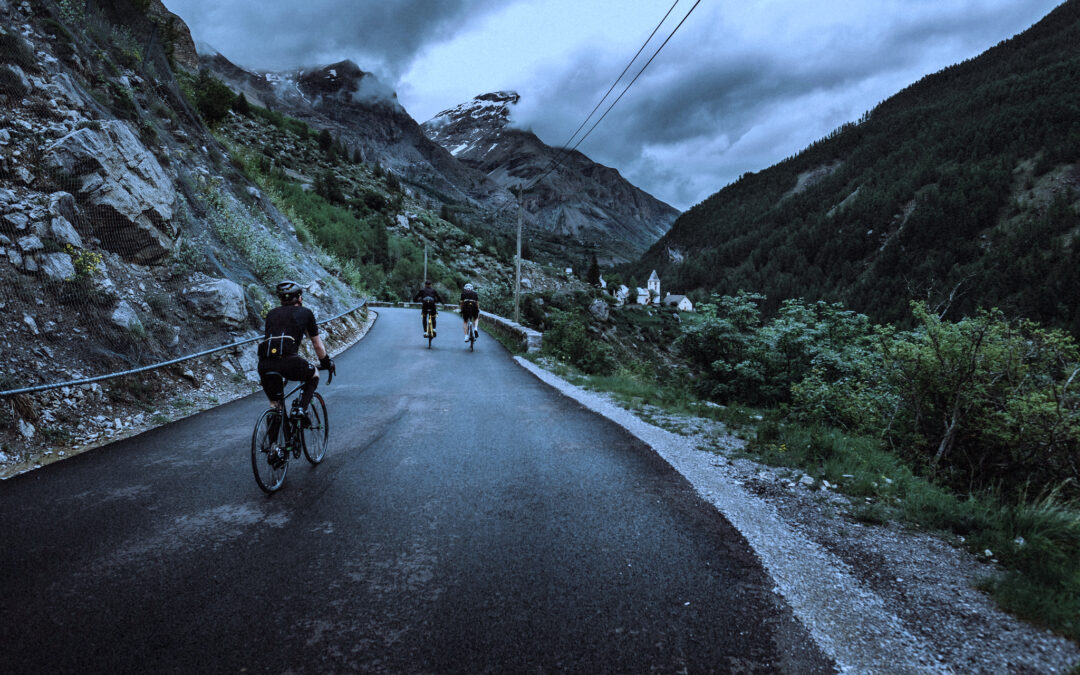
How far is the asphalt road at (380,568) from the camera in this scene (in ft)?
7.76

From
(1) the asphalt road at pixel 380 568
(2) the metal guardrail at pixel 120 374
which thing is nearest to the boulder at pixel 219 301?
(2) the metal guardrail at pixel 120 374

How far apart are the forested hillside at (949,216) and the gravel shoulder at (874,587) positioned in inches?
4410

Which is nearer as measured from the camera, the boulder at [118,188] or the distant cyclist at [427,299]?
the boulder at [118,188]

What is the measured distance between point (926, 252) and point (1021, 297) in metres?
48.9

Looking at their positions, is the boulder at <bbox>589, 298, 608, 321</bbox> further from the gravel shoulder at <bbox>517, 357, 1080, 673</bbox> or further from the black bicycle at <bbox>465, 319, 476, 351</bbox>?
the gravel shoulder at <bbox>517, 357, 1080, 673</bbox>

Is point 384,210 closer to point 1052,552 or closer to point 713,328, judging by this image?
point 713,328

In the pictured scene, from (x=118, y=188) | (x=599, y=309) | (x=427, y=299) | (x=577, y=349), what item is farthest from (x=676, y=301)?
(x=118, y=188)

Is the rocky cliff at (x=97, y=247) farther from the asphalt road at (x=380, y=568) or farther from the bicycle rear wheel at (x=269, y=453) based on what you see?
the bicycle rear wheel at (x=269, y=453)

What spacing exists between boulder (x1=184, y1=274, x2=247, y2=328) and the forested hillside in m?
115

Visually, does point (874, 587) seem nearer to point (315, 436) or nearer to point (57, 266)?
point (315, 436)

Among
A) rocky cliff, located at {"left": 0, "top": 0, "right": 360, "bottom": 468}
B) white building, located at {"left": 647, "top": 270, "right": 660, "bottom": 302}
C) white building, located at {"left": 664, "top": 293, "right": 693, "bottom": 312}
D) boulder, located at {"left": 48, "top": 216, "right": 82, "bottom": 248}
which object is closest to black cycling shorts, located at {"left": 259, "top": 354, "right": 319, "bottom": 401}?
rocky cliff, located at {"left": 0, "top": 0, "right": 360, "bottom": 468}

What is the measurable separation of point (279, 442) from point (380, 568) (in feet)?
7.11

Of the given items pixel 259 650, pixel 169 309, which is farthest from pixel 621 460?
pixel 169 309

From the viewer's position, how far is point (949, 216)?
13038cm
